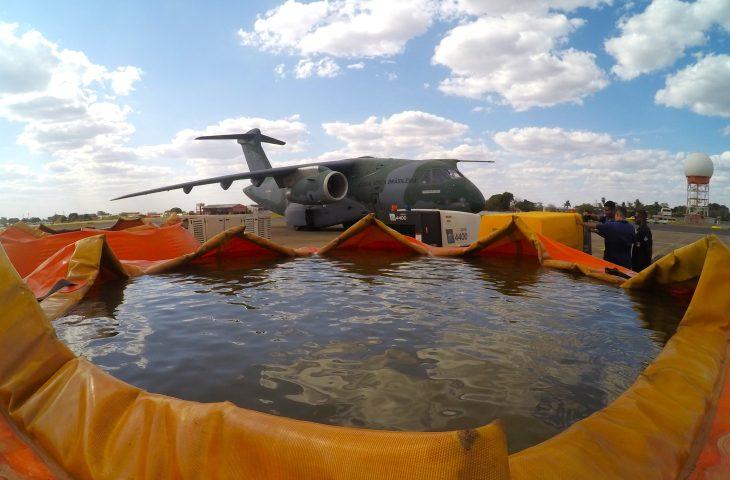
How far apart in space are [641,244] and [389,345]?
5024 millimetres

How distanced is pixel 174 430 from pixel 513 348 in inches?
98.5

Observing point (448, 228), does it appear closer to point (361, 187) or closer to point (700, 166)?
point (361, 187)

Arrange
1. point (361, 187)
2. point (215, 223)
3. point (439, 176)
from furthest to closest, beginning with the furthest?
point (361, 187)
point (439, 176)
point (215, 223)

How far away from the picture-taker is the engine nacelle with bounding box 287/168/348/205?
1502cm

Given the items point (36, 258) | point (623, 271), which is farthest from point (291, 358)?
point (36, 258)

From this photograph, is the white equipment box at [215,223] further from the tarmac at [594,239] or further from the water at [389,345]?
the water at [389,345]

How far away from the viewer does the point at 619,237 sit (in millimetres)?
6055

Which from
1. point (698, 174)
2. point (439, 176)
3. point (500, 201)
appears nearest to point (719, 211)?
point (698, 174)

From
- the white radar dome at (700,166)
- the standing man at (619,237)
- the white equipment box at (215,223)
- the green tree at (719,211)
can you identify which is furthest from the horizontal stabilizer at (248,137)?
the green tree at (719,211)

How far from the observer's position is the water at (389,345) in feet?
7.53

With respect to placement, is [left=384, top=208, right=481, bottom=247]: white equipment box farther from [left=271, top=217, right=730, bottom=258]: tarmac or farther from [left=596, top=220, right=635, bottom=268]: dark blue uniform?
[left=596, top=220, right=635, bottom=268]: dark blue uniform

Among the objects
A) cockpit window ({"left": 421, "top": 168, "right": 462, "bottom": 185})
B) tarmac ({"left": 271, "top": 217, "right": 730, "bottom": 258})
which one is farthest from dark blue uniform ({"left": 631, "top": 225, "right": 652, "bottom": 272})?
cockpit window ({"left": 421, "top": 168, "right": 462, "bottom": 185})

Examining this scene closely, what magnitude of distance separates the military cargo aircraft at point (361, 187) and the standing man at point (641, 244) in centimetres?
762

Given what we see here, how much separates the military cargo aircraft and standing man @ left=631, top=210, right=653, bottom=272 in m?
7.62
